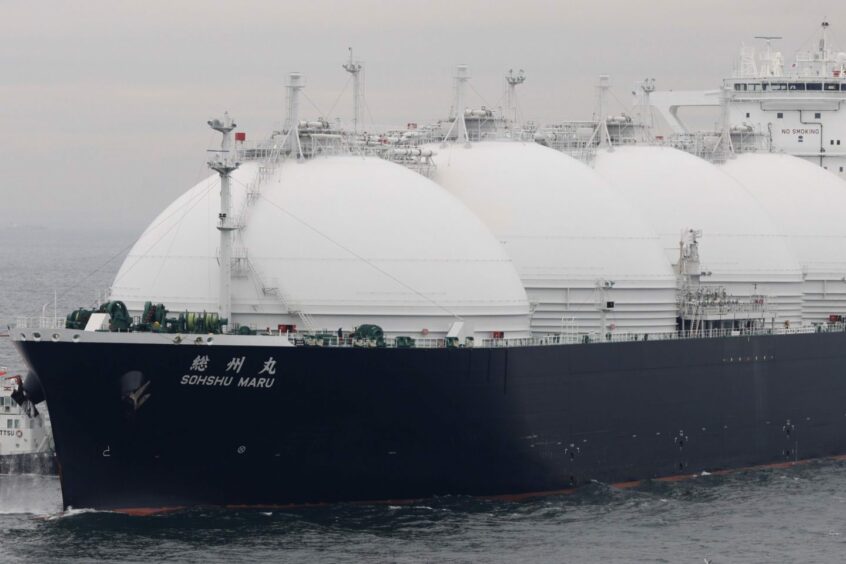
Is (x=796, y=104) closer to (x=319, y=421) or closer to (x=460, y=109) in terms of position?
(x=460, y=109)

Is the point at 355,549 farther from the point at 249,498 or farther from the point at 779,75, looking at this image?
the point at 779,75

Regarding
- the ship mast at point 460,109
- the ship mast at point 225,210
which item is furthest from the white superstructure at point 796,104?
the ship mast at point 225,210

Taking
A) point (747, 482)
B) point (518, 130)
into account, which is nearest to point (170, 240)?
point (518, 130)

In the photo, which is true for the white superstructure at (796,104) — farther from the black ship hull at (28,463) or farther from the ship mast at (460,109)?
the black ship hull at (28,463)

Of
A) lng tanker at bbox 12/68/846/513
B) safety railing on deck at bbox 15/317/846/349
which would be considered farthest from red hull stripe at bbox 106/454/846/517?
safety railing on deck at bbox 15/317/846/349

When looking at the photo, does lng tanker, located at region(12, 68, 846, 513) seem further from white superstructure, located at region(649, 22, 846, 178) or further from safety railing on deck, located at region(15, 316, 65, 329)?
white superstructure, located at region(649, 22, 846, 178)
